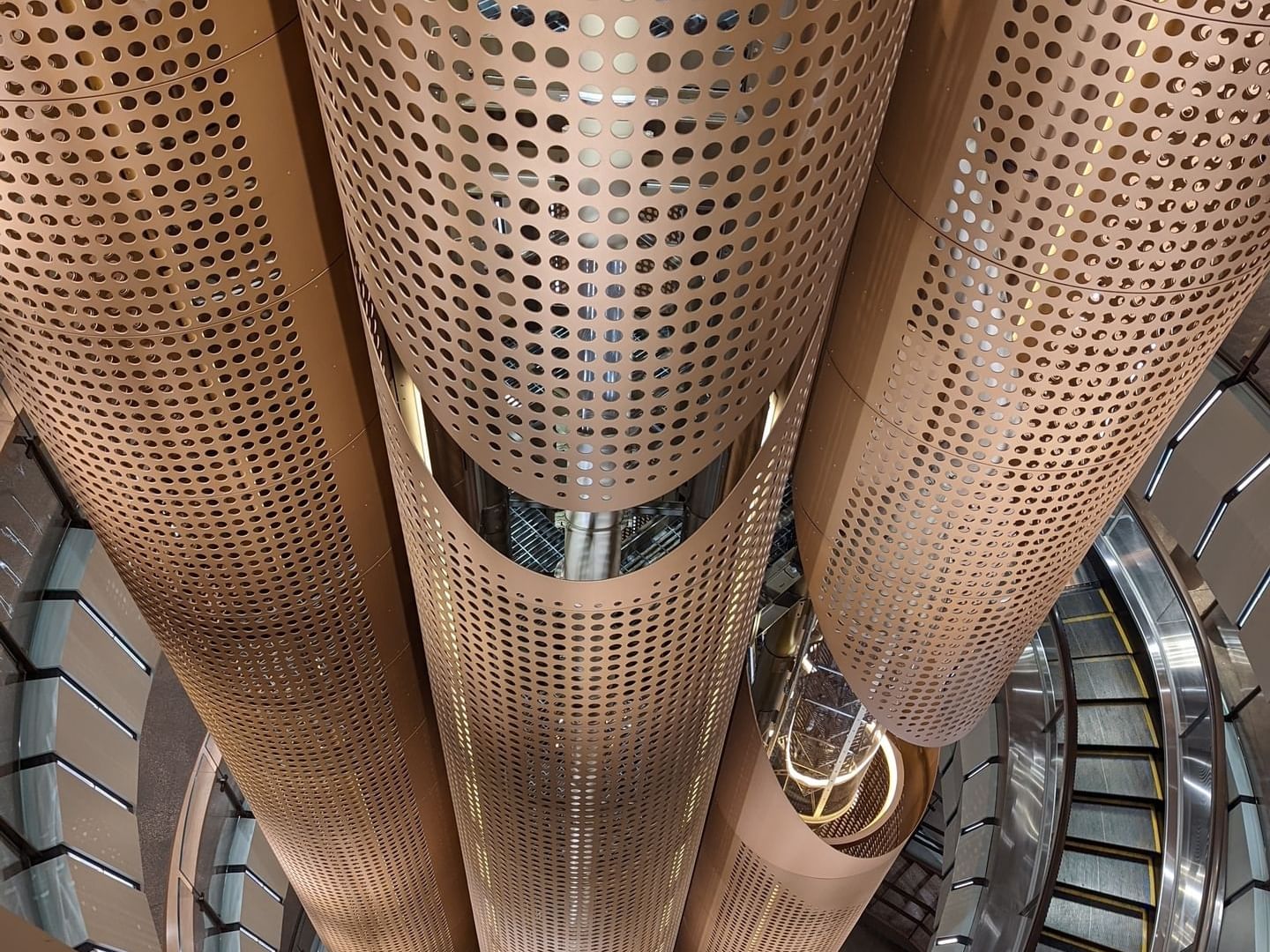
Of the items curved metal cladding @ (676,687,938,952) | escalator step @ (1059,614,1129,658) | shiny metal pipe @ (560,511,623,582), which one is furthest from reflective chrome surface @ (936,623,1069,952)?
shiny metal pipe @ (560,511,623,582)

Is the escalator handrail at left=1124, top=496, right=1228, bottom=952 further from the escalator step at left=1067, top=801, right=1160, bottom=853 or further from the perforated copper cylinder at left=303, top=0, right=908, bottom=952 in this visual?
the perforated copper cylinder at left=303, top=0, right=908, bottom=952

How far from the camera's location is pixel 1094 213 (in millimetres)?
3076

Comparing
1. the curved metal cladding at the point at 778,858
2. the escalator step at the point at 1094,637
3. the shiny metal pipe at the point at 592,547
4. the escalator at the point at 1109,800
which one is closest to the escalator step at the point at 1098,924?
the escalator at the point at 1109,800

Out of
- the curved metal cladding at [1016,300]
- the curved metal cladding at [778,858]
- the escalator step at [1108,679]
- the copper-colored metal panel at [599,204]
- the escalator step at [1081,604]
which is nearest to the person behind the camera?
the copper-colored metal panel at [599,204]

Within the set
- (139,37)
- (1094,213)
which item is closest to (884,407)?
(1094,213)

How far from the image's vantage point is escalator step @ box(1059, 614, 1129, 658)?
1212 cm

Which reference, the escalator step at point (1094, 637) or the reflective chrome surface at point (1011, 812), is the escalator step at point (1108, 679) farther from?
the reflective chrome surface at point (1011, 812)

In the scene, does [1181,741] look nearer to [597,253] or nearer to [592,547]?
[592,547]

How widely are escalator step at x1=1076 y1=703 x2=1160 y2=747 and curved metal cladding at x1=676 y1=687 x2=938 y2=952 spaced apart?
4.32 metres

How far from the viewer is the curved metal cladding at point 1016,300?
274 centimetres

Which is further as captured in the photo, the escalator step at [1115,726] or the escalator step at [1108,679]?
the escalator step at [1108,679]

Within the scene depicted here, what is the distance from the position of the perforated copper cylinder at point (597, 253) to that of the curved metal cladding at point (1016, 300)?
0.63 meters

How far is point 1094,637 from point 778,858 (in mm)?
6719

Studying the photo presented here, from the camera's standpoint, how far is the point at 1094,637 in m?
12.3
